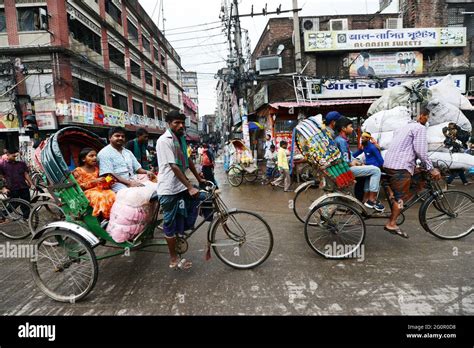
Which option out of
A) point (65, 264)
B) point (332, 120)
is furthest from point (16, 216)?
point (332, 120)

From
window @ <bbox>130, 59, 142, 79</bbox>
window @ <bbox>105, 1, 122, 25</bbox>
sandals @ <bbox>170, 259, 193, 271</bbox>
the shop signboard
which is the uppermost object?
window @ <bbox>105, 1, 122, 25</bbox>

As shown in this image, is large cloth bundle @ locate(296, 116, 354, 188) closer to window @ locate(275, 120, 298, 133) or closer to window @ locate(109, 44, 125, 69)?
window @ locate(275, 120, 298, 133)

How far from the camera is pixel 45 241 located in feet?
9.87

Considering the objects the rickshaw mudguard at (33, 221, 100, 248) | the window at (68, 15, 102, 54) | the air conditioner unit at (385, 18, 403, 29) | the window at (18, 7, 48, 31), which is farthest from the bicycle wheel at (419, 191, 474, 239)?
the window at (68, 15, 102, 54)

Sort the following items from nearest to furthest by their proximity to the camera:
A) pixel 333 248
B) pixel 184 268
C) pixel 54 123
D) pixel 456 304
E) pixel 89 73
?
1. pixel 456 304
2. pixel 184 268
3. pixel 333 248
4. pixel 54 123
5. pixel 89 73

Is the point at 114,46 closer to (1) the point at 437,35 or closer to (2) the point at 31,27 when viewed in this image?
(2) the point at 31,27

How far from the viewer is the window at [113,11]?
2156 cm

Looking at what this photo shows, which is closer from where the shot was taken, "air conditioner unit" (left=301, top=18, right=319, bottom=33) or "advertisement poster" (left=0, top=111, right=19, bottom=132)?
"advertisement poster" (left=0, top=111, right=19, bottom=132)

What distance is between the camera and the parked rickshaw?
10.8m

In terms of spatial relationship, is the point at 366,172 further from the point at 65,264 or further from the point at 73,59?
the point at 73,59

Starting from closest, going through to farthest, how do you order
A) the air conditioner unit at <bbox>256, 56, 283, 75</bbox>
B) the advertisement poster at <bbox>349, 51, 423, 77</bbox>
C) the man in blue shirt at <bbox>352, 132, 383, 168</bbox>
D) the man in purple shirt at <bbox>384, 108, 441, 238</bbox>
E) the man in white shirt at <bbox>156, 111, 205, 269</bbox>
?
the man in white shirt at <bbox>156, 111, 205, 269</bbox>, the man in purple shirt at <bbox>384, 108, 441, 238</bbox>, the man in blue shirt at <bbox>352, 132, 383, 168</bbox>, the air conditioner unit at <bbox>256, 56, 283, 75</bbox>, the advertisement poster at <bbox>349, 51, 423, 77</bbox>

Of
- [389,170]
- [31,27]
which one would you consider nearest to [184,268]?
[389,170]

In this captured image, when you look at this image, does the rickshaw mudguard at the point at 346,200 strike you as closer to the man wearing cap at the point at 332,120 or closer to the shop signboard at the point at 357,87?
the man wearing cap at the point at 332,120

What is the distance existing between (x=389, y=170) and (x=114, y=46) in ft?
78.4
